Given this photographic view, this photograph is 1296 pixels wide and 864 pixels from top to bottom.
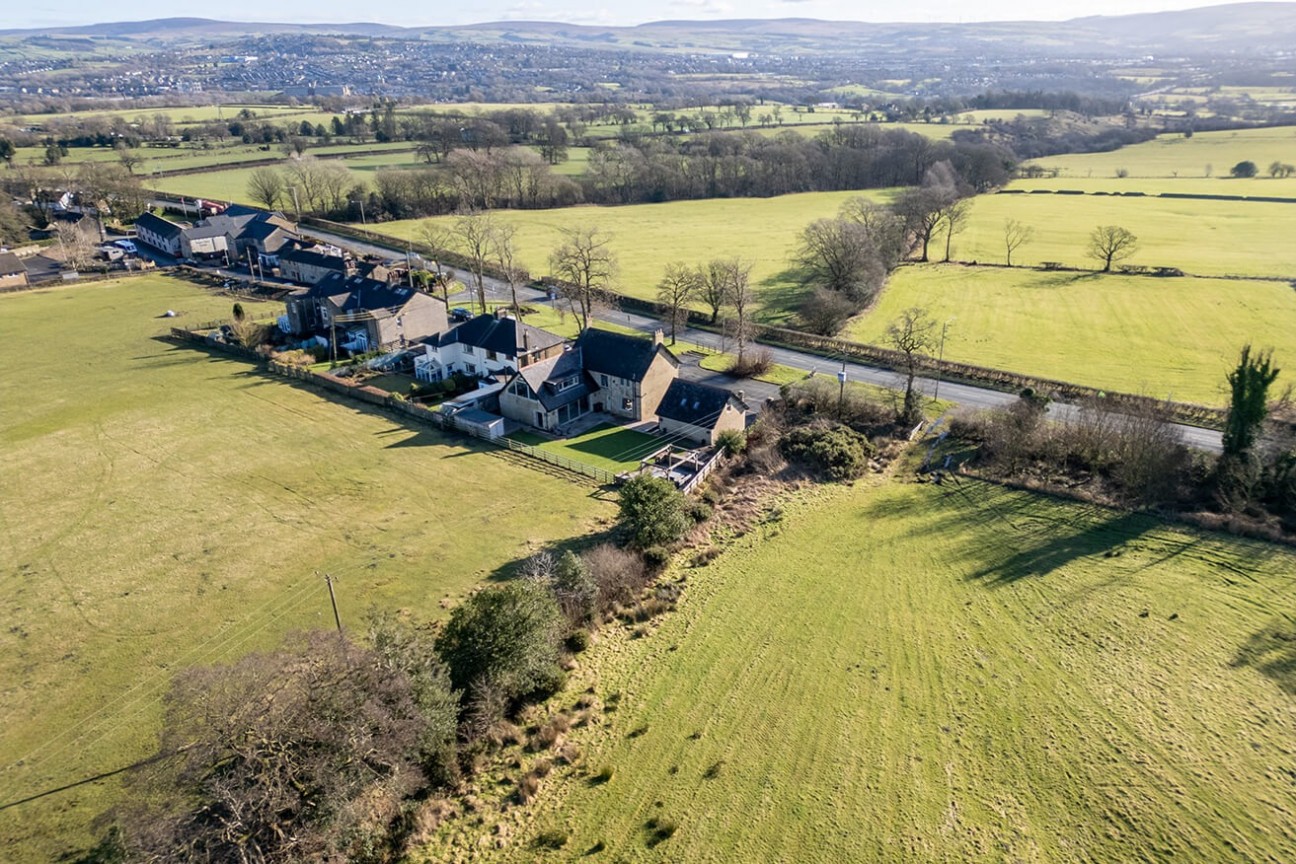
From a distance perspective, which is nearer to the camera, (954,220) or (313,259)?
(313,259)

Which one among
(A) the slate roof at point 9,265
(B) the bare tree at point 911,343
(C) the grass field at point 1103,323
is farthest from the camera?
(A) the slate roof at point 9,265

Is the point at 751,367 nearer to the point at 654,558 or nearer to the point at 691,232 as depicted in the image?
the point at 654,558

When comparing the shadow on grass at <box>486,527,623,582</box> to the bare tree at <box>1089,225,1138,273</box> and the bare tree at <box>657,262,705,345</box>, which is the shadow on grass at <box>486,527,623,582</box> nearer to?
the bare tree at <box>657,262,705,345</box>

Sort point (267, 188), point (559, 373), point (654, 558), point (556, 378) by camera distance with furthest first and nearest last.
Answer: point (267, 188) → point (559, 373) → point (556, 378) → point (654, 558)

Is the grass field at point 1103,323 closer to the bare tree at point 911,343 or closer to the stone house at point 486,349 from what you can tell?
the bare tree at point 911,343

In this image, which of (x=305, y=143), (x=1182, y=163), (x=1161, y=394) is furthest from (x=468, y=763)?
(x=1182, y=163)

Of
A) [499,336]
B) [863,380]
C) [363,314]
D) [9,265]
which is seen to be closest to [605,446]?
[499,336]

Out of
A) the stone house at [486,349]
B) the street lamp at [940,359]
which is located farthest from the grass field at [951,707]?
the stone house at [486,349]

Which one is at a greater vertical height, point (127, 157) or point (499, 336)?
point (127, 157)
